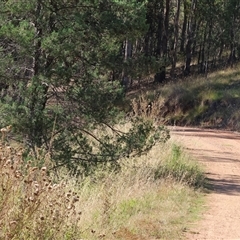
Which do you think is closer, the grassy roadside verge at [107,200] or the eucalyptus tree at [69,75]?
the grassy roadside verge at [107,200]

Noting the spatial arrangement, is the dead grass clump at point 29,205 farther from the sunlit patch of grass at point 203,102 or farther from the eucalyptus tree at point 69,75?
the sunlit patch of grass at point 203,102

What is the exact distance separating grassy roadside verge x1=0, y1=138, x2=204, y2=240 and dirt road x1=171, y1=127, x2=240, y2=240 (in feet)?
0.87

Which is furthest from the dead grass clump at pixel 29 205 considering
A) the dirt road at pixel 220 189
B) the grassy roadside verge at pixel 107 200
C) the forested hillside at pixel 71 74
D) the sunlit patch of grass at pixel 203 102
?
the sunlit patch of grass at pixel 203 102

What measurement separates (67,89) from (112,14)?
163 cm

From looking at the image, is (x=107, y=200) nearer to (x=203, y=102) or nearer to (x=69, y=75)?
(x=69, y=75)

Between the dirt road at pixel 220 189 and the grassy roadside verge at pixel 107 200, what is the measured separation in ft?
0.87

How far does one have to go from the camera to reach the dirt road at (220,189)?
8.12 metres

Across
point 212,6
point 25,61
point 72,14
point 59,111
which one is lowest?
point 59,111

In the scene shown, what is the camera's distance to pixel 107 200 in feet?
24.4

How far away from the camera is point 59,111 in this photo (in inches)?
429

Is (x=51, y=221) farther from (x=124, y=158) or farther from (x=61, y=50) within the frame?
(x=124, y=158)

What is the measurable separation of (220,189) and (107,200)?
4.82 meters

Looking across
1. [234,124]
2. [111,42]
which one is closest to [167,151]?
[111,42]

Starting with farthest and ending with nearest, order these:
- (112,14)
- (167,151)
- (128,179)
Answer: (167,151) → (112,14) → (128,179)
